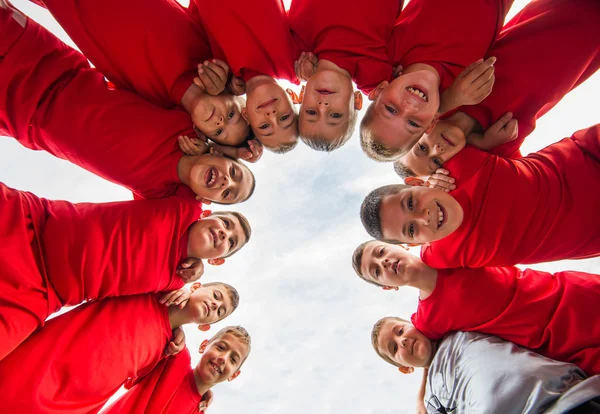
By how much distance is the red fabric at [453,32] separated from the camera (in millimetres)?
1732

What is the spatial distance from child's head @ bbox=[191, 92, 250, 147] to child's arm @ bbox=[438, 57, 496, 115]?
1006 mm

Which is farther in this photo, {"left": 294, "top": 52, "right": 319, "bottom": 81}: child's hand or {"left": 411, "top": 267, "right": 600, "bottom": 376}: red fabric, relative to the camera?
{"left": 294, "top": 52, "right": 319, "bottom": 81}: child's hand

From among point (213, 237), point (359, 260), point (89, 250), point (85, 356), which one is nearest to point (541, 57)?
point (359, 260)

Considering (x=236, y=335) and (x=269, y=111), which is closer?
(x=269, y=111)

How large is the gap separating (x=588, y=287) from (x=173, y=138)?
211cm

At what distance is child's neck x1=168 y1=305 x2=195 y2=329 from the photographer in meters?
2.14

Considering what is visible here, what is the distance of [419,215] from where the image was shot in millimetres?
1796

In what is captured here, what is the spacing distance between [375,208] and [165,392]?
1.50 meters


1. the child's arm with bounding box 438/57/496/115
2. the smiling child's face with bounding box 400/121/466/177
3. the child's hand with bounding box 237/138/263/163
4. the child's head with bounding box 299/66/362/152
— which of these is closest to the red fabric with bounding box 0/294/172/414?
the child's hand with bounding box 237/138/263/163

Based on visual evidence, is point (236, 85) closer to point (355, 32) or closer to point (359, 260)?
point (355, 32)

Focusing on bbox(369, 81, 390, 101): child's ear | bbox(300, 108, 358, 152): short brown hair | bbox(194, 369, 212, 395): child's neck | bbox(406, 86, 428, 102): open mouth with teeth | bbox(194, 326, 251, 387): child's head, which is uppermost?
bbox(406, 86, 428, 102): open mouth with teeth

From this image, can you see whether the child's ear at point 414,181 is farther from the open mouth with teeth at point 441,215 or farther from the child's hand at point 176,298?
the child's hand at point 176,298

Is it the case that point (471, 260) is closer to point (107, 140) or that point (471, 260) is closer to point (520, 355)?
point (520, 355)

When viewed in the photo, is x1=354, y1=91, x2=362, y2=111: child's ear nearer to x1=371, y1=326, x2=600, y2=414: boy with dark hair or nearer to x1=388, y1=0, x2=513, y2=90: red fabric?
x1=388, y1=0, x2=513, y2=90: red fabric
